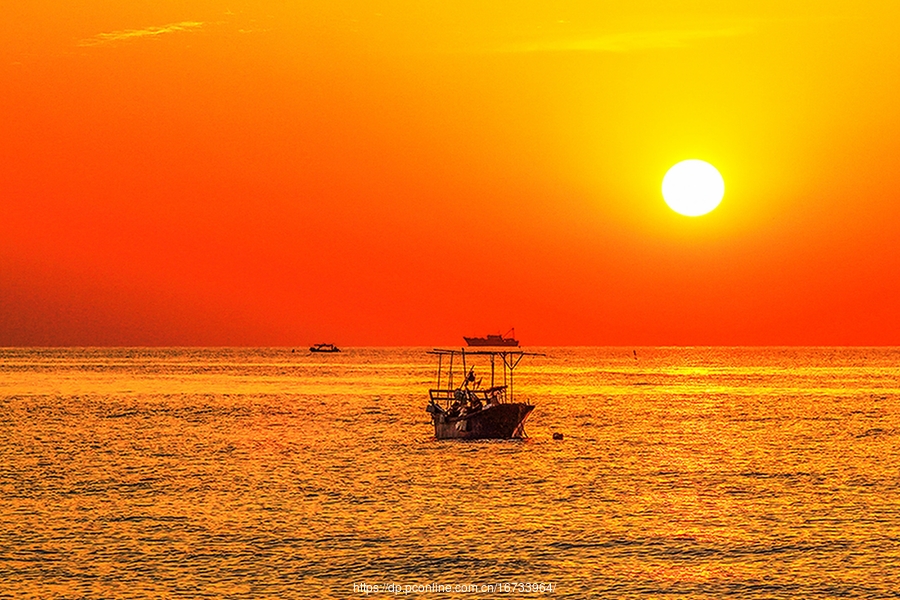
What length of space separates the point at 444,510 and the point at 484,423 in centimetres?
3008

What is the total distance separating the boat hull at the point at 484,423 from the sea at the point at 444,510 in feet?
3.31

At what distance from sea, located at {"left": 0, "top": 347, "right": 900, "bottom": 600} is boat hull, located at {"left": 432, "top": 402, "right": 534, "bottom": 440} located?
3.31 ft

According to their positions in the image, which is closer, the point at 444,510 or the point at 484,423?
the point at 444,510

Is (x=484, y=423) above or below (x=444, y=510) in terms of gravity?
above

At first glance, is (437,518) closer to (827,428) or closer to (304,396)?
(827,428)

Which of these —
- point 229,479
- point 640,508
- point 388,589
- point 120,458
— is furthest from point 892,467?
point 120,458

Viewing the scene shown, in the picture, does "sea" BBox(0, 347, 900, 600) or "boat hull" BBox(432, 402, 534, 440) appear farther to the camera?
"boat hull" BBox(432, 402, 534, 440)

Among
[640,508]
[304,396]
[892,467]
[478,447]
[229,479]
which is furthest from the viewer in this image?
[304,396]

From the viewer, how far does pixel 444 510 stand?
45.6 metres

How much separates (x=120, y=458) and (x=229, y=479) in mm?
13021

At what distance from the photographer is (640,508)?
46.5 metres

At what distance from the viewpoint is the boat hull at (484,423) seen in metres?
75.4

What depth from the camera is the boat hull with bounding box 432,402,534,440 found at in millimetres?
75438

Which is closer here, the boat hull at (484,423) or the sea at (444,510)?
the sea at (444,510)
